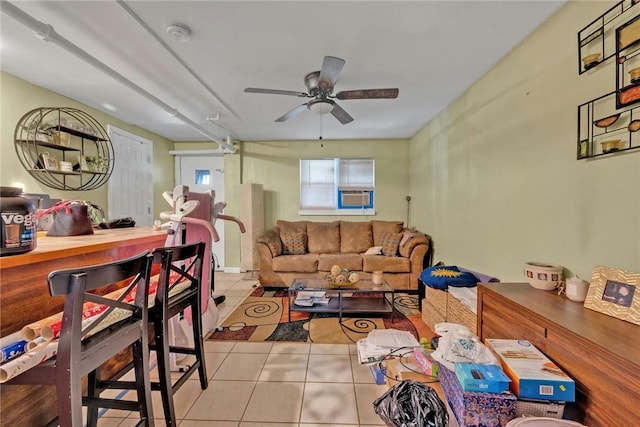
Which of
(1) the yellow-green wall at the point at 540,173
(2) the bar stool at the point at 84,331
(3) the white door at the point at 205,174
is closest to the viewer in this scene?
(2) the bar stool at the point at 84,331

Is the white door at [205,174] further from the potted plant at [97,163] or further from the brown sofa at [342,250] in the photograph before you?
the potted plant at [97,163]

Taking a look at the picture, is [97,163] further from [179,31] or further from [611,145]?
[611,145]

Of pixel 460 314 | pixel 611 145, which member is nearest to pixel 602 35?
pixel 611 145

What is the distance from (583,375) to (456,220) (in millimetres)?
2200

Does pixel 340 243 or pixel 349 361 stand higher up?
pixel 340 243

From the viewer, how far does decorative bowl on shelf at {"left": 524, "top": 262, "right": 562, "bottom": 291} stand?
1.55 metres

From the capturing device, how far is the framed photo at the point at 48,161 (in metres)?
2.63

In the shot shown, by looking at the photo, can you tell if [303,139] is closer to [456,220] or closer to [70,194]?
[456,220]

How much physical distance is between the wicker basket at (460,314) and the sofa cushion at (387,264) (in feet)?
4.21

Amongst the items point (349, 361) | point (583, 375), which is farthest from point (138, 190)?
point (583, 375)

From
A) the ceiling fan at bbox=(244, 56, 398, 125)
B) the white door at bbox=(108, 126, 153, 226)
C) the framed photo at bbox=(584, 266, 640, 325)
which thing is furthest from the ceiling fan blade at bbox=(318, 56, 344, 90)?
the white door at bbox=(108, 126, 153, 226)

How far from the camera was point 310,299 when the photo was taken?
2928 mm

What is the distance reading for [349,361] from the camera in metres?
2.08

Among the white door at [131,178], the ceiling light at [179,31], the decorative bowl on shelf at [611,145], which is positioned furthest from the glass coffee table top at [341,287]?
the white door at [131,178]
